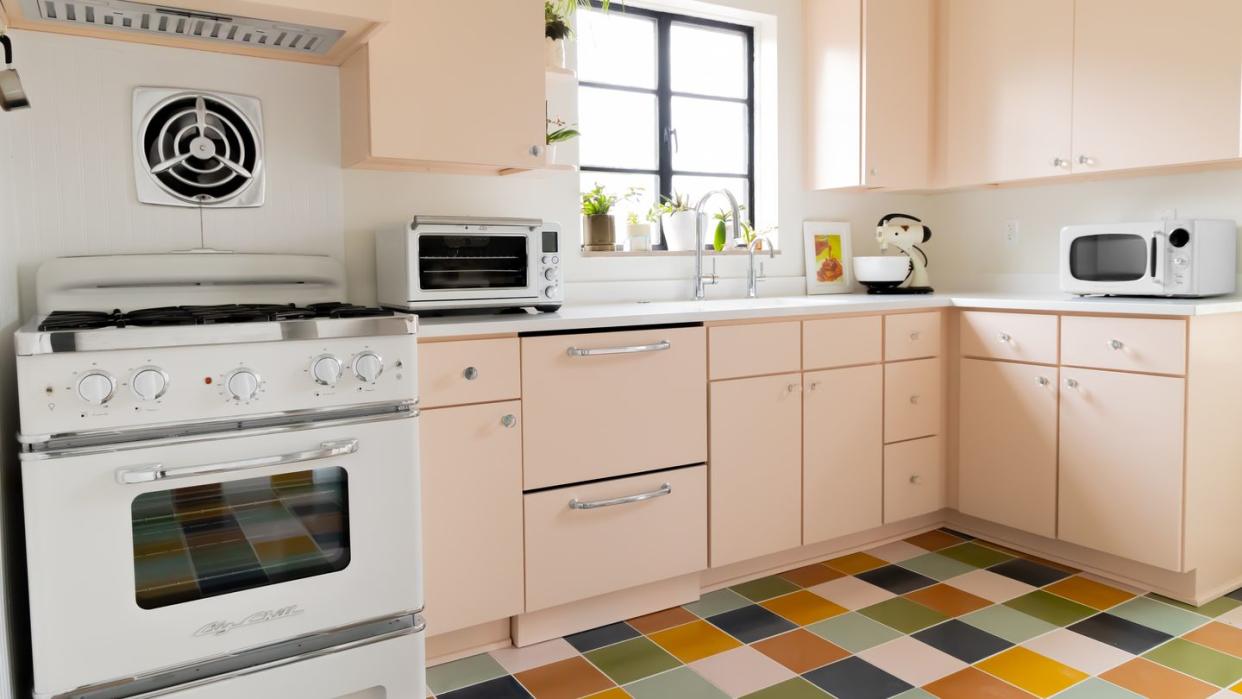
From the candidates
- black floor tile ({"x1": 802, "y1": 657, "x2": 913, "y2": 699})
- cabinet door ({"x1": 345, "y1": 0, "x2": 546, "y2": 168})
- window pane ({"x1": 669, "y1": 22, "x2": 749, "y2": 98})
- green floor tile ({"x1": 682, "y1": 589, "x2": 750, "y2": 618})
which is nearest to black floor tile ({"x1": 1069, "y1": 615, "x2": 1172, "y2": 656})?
black floor tile ({"x1": 802, "y1": 657, "x2": 913, "y2": 699})

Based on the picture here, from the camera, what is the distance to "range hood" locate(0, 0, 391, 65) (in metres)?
2.02

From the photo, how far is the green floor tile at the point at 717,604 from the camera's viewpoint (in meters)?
2.68

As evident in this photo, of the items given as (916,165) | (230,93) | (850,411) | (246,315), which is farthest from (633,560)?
(916,165)

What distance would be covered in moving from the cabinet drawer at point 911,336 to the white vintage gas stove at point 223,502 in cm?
182

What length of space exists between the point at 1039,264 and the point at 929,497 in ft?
3.54

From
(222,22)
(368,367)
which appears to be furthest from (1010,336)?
(222,22)

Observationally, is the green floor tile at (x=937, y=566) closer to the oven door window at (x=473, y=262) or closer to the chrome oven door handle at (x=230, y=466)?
the oven door window at (x=473, y=262)

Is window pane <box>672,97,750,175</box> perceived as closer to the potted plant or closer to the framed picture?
the potted plant

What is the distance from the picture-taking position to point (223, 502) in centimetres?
174

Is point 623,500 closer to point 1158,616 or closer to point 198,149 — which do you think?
point 198,149

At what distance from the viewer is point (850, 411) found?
3.04 metres

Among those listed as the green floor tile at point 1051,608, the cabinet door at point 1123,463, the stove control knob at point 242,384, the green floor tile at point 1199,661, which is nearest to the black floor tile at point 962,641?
the green floor tile at point 1051,608

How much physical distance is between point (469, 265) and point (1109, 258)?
83.0 inches

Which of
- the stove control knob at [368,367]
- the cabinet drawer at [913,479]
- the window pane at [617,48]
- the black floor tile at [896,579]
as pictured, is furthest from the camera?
the window pane at [617,48]
